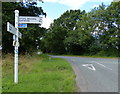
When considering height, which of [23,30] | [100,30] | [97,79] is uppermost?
[100,30]

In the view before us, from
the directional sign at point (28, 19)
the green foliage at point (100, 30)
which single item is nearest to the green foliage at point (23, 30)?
the directional sign at point (28, 19)

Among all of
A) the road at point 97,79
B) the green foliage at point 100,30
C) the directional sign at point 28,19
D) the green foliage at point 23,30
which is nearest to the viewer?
the road at point 97,79

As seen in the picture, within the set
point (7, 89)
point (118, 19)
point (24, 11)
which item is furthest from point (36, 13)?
point (118, 19)

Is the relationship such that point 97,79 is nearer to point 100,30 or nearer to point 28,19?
point 28,19

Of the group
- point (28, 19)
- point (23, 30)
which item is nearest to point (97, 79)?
point (28, 19)

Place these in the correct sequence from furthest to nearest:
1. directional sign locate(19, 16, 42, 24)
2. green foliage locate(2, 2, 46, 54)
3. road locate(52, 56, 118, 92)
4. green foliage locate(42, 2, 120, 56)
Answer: green foliage locate(42, 2, 120, 56) < green foliage locate(2, 2, 46, 54) < directional sign locate(19, 16, 42, 24) < road locate(52, 56, 118, 92)

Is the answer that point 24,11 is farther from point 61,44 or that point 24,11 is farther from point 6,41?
point 61,44

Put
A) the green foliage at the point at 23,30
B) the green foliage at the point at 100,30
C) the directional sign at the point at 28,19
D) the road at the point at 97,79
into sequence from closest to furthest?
the road at the point at 97,79 < the directional sign at the point at 28,19 < the green foliage at the point at 23,30 < the green foliage at the point at 100,30

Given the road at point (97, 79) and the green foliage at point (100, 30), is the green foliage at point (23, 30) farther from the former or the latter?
the green foliage at point (100, 30)

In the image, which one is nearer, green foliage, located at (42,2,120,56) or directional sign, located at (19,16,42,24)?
directional sign, located at (19,16,42,24)

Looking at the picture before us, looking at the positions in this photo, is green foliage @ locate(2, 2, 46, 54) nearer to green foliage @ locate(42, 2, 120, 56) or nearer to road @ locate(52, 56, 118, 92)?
road @ locate(52, 56, 118, 92)

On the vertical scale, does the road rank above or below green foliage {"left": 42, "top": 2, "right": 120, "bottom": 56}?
below

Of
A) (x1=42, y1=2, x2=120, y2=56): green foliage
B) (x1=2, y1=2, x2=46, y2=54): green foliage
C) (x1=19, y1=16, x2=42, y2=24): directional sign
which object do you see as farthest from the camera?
(x1=42, y1=2, x2=120, y2=56): green foliage

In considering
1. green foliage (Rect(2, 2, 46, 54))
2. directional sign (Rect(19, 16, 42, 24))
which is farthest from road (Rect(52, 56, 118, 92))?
green foliage (Rect(2, 2, 46, 54))
